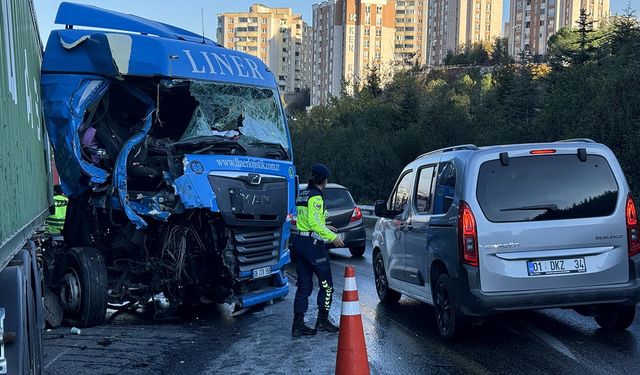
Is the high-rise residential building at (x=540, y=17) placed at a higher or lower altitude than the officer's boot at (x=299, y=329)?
higher

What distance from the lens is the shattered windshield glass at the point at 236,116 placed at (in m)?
9.38

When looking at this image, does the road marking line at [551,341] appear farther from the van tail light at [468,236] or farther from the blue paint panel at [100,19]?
the blue paint panel at [100,19]

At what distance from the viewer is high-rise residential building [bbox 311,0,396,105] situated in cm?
15838

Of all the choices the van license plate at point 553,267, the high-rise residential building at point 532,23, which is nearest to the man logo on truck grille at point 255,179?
the van license plate at point 553,267

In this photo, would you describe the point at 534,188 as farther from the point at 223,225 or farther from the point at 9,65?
the point at 9,65

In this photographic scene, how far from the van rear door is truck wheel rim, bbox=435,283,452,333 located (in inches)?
28.5

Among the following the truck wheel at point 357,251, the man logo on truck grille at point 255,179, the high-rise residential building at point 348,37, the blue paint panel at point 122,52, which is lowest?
the truck wheel at point 357,251

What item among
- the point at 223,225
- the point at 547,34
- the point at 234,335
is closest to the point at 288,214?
the point at 223,225

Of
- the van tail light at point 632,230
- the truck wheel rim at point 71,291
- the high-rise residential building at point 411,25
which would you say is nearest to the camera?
the van tail light at point 632,230

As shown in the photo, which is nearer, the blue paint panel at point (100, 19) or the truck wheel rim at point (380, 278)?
the blue paint panel at point (100, 19)

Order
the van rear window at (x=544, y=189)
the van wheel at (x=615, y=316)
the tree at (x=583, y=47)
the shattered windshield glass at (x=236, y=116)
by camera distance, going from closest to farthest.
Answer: the van rear window at (x=544, y=189)
the van wheel at (x=615, y=316)
the shattered windshield glass at (x=236, y=116)
the tree at (x=583, y=47)

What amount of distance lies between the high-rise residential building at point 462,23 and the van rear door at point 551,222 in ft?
514

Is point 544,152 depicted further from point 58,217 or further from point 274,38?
point 274,38

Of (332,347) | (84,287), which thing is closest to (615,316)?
(332,347)
